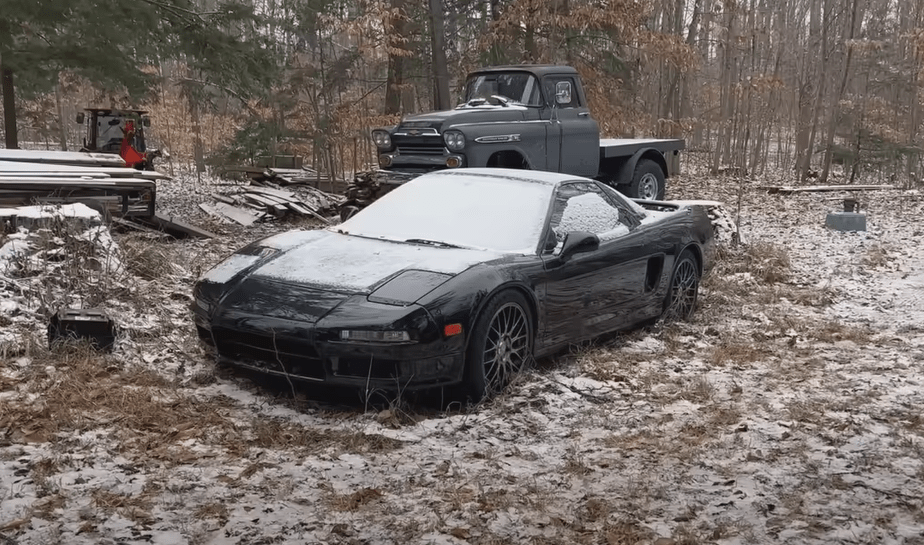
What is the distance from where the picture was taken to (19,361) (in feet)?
19.0

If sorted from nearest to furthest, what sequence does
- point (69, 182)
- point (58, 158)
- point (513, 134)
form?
point (69, 182) < point (58, 158) < point (513, 134)

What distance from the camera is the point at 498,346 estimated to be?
564cm

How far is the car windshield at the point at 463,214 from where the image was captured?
6.26m

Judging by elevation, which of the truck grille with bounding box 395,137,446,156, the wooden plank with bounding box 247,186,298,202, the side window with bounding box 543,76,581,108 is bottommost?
the wooden plank with bounding box 247,186,298,202

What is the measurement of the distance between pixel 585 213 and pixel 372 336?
8.18ft

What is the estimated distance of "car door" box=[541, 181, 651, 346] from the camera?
6.23 m

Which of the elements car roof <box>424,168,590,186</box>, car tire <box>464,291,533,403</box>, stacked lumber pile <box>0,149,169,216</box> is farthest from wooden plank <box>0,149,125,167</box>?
car tire <box>464,291,533,403</box>

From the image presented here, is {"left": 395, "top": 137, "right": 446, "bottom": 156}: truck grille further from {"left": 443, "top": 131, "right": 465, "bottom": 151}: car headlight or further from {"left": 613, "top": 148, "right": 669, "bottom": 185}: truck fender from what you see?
{"left": 613, "top": 148, "right": 669, "bottom": 185}: truck fender


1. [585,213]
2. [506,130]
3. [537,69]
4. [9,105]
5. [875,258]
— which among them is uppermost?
[537,69]

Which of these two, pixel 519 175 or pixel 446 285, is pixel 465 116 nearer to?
pixel 519 175

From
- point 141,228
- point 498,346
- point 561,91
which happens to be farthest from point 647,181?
point 498,346

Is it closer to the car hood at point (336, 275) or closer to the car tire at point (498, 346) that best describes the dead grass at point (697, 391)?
the car tire at point (498, 346)

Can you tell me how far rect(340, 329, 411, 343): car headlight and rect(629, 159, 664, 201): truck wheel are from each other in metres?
9.86

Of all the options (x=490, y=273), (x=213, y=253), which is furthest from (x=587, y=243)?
(x=213, y=253)
